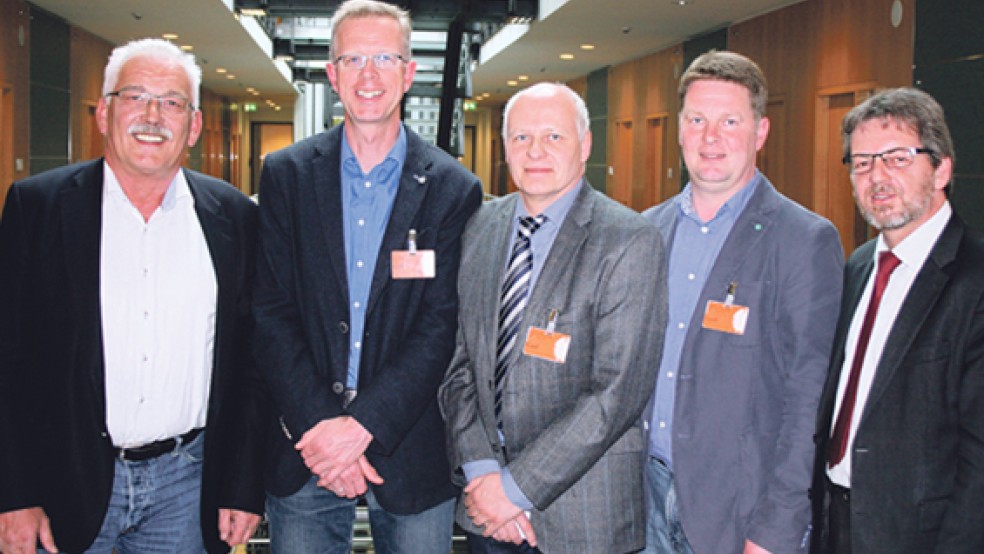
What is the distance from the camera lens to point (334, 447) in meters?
2.19

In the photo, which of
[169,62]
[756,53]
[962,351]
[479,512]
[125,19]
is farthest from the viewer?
[125,19]

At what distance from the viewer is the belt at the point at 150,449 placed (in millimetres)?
2211

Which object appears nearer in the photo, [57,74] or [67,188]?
[67,188]

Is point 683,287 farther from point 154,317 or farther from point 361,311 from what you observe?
point 154,317

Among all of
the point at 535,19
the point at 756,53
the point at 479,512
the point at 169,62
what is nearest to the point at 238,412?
the point at 479,512

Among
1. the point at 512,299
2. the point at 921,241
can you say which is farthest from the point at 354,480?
the point at 921,241

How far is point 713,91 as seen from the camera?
2.26 meters

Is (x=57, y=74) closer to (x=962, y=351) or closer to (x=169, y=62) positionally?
(x=169, y=62)

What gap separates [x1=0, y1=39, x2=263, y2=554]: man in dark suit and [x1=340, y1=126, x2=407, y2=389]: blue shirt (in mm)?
303

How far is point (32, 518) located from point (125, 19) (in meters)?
11.8

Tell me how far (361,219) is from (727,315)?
981 millimetres

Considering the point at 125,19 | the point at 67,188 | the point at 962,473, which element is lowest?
the point at 962,473

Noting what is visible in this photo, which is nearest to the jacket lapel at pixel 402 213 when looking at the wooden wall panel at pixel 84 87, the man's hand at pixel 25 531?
the man's hand at pixel 25 531

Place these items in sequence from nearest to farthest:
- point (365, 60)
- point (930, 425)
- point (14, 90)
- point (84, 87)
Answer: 1. point (930, 425)
2. point (365, 60)
3. point (14, 90)
4. point (84, 87)
